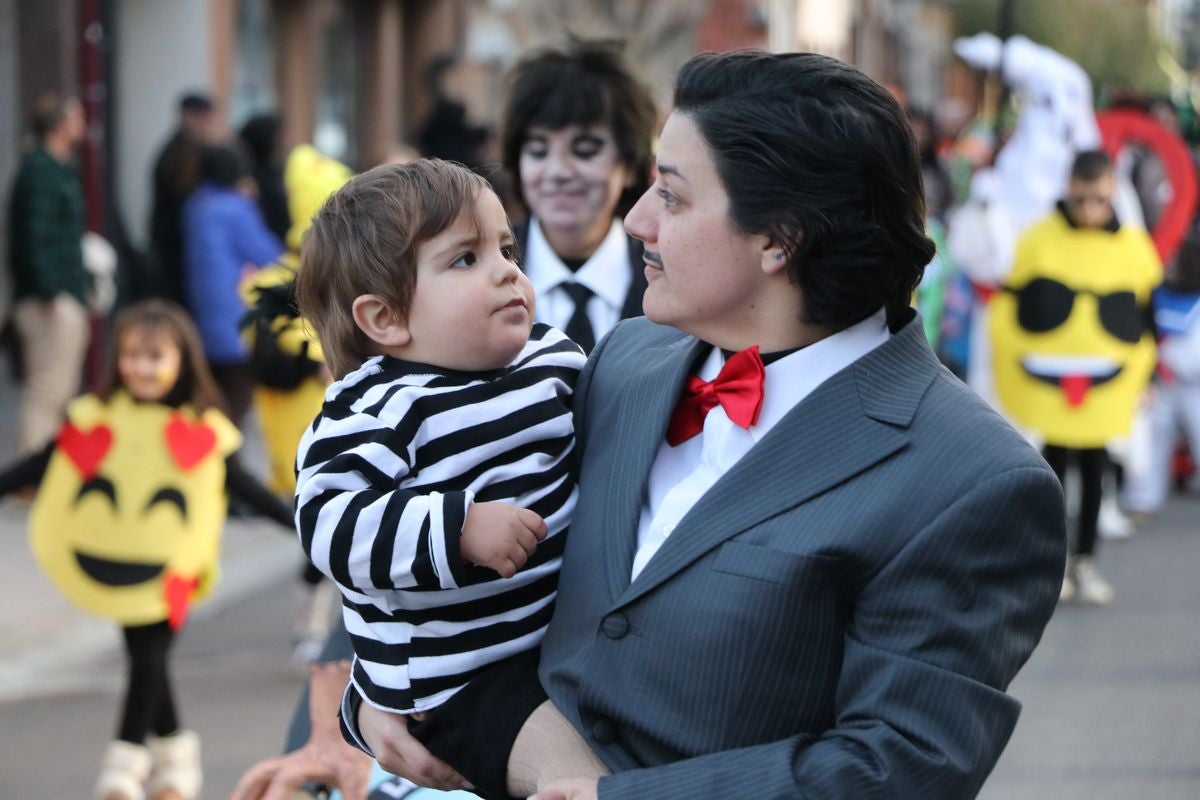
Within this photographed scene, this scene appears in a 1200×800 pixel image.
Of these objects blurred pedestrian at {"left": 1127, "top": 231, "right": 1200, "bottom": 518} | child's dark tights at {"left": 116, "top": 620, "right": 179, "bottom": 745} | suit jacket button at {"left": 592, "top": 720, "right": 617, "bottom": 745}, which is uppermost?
suit jacket button at {"left": 592, "top": 720, "right": 617, "bottom": 745}

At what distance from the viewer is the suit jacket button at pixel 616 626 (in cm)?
232

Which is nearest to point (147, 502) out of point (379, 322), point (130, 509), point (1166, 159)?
point (130, 509)

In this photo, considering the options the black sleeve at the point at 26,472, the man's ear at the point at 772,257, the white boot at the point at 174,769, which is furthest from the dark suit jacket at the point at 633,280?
the white boot at the point at 174,769

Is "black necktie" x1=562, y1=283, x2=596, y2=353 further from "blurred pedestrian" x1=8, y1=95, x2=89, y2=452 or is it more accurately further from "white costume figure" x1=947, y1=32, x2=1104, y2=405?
"blurred pedestrian" x1=8, y1=95, x2=89, y2=452

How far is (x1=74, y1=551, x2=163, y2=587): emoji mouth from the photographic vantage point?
575 centimetres

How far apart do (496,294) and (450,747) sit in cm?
60

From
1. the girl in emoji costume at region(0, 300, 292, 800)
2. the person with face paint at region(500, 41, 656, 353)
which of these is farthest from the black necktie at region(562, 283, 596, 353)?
the girl in emoji costume at region(0, 300, 292, 800)

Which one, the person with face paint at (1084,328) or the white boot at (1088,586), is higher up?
the person with face paint at (1084,328)

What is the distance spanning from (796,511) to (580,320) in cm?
178

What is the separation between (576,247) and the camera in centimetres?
416

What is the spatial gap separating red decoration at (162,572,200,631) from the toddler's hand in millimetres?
3596

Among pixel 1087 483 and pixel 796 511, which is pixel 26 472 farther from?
pixel 1087 483

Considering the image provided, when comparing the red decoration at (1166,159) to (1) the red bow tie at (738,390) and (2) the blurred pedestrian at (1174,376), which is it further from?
(1) the red bow tie at (738,390)

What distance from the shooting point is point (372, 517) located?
2373mm
